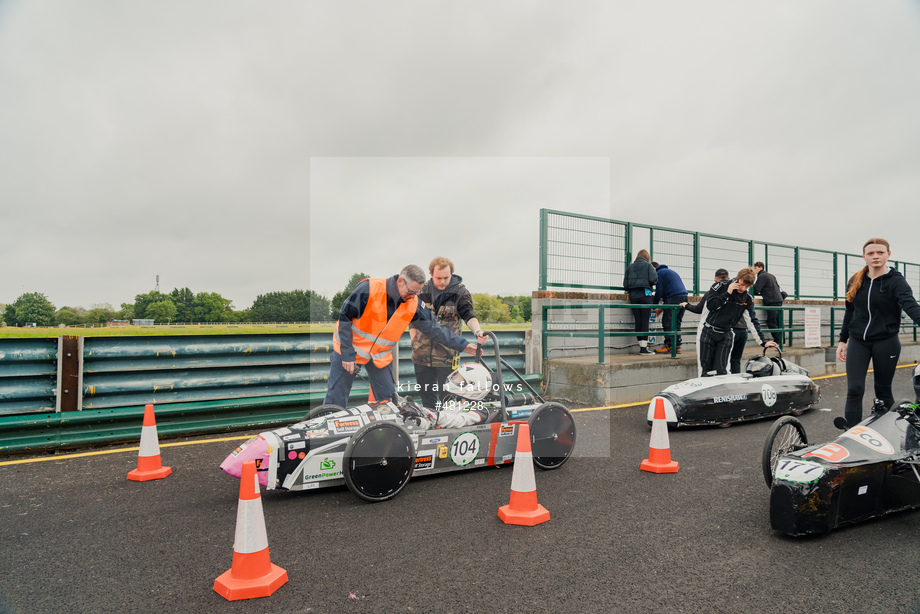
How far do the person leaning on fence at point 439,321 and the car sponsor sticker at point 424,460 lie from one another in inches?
35.0

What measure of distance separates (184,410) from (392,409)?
3303 mm

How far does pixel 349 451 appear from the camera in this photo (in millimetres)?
3838

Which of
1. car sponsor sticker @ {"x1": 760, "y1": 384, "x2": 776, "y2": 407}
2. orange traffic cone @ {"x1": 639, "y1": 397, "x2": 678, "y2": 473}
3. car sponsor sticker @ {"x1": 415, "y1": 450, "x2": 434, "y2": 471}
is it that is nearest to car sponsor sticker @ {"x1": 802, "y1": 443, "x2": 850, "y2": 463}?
orange traffic cone @ {"x1": 639, "y1": 397, "x2": 678, "y2": 473}

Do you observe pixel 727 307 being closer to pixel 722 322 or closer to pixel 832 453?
pixel 722 322

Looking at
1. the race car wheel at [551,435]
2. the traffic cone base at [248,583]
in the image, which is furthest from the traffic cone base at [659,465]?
the traffic cone base at [248,583]

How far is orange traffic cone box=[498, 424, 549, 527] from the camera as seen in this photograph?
356 cm

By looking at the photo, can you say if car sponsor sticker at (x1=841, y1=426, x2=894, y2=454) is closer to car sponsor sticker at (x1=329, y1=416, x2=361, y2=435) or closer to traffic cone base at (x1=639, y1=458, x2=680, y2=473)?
traffic cone base at (x1=639, y1=458, x2=680, y2=473)

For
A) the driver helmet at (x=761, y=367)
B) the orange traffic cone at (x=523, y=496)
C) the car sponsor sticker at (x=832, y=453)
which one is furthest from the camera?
the driver helmet at (x=761, y=367)

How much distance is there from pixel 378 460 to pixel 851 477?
3.08 metres

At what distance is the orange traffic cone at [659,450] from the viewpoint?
4.70 metres

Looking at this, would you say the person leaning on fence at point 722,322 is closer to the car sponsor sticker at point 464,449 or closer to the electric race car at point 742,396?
the electric race car at point 742,396

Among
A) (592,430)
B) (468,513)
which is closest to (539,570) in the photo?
→ (468,513)

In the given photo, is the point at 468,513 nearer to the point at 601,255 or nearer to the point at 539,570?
the point at 539,570

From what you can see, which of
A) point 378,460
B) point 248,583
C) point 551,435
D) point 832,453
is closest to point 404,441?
point 378,460
